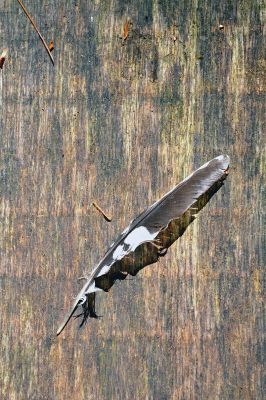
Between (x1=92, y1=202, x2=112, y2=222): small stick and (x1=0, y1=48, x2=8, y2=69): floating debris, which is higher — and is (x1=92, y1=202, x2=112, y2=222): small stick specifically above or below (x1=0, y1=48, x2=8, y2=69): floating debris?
below

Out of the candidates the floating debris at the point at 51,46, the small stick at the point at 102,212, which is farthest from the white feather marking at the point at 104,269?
the floating debris at the point at 51,46

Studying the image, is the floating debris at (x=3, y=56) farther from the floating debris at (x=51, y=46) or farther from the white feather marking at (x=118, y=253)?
the white feather marking at (x=118, y=253)

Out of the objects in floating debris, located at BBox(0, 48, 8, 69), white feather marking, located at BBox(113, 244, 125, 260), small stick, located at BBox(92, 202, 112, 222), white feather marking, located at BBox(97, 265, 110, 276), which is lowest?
white feather marking, located at BBox(97, 265, 110, 276)

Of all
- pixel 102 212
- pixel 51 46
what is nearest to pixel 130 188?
pixel 102 212

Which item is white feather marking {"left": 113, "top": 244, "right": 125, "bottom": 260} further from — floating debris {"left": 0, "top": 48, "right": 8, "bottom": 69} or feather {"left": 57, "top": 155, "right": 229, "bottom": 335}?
floating debris {"left": 0, "top": 48, "right": 8, "bottom": 69}

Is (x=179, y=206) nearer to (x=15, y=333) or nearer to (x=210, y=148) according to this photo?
(x=210, y=148)

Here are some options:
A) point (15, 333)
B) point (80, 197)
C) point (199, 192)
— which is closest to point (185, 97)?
point (199, 192)

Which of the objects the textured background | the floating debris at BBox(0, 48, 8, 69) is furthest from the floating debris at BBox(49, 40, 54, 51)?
the floating debris at BBox(0, 48, 8, 69)

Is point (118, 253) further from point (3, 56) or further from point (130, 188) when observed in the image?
point (3, 56)
